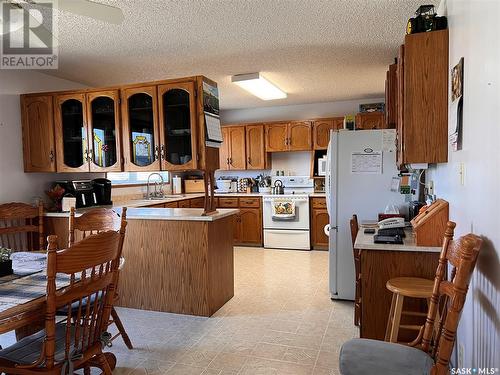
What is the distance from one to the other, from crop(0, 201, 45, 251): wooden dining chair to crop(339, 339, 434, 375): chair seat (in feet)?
9.63

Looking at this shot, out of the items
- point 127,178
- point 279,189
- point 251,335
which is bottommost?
point 251,335

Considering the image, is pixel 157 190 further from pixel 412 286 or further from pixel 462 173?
pixel 462 173

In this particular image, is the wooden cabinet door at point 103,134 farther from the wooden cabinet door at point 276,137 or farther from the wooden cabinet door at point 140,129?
the wooden cabinet door at point 276,137

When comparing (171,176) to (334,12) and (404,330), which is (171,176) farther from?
(404,330)

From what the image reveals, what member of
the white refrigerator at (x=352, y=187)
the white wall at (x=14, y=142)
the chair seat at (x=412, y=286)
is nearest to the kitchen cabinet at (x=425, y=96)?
the chair seat at (x=412, y=286)

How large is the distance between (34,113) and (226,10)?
2437 mm

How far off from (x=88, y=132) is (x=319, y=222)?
11.6 feet

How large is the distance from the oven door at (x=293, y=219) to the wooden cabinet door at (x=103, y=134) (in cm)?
281

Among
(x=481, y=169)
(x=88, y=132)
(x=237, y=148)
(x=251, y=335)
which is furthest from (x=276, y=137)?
(x=481, y=169)

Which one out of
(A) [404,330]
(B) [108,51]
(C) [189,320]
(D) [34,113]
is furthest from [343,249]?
(D) [34,113]

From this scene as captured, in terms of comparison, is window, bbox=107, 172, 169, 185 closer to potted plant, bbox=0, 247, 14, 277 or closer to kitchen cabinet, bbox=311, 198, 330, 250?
kitchen cabinet, bbox=311, 198, 330, 250

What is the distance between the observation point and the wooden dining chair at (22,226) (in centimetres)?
326

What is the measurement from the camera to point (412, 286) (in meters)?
2.01

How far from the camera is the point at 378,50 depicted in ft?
11.2
